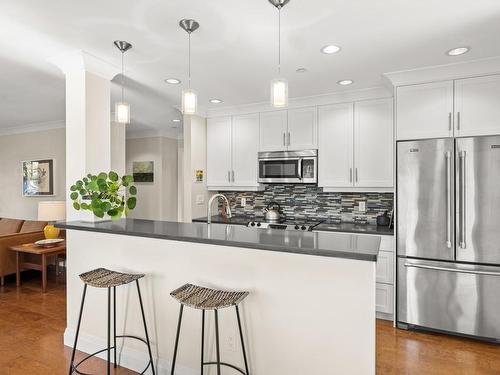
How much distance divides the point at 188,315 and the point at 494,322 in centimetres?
264

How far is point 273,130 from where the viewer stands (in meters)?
4.32

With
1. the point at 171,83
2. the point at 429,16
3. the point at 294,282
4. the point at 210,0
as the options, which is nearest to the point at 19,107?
the point at 171,83

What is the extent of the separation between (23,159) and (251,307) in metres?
6.17

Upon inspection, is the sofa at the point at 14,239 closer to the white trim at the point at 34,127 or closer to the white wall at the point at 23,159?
the white wall at the point at 23,159

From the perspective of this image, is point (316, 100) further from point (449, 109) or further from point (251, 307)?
point (251, 307)

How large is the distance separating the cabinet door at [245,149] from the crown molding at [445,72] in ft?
5.91

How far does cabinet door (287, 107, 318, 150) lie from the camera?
409 cm

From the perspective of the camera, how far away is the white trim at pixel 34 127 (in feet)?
18.9

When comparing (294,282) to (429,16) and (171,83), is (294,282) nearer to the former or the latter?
(429,16)

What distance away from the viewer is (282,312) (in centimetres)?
192

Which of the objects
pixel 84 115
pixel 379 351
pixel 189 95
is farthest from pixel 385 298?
pixel 84 115

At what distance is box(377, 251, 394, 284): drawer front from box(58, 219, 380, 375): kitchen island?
63.2 inches

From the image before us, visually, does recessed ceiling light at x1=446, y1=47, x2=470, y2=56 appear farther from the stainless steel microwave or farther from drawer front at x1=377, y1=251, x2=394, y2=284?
drawer front at x1=377, y1=251, x2=394, y2=284

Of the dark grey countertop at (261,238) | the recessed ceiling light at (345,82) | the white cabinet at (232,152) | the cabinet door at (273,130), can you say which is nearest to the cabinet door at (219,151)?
the white cabinet at (232,152)
